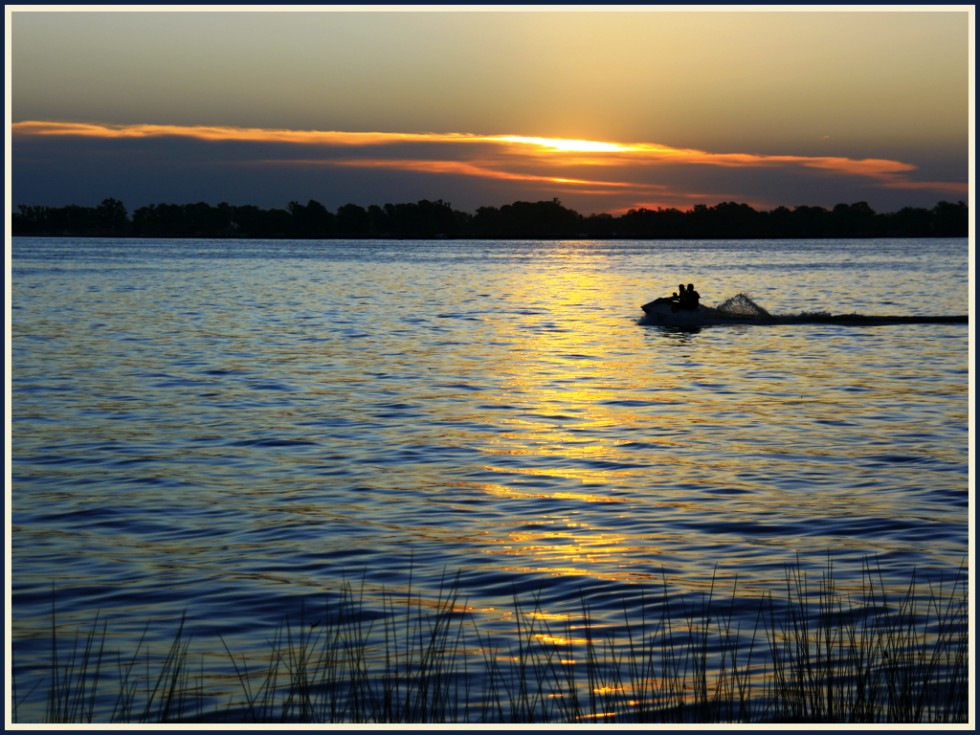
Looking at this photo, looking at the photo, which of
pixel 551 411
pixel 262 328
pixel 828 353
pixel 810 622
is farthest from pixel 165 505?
pixel 262 328

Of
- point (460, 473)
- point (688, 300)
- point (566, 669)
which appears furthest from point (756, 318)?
point (566, 669)

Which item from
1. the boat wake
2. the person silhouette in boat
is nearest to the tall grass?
the person silhouette in boat

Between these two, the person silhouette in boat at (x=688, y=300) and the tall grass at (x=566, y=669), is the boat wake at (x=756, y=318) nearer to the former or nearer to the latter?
the person silhouette in boat at (x=688, y=300)

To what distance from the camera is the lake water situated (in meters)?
12.6

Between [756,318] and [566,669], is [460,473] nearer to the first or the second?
[566,669]

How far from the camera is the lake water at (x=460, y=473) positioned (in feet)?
41.3

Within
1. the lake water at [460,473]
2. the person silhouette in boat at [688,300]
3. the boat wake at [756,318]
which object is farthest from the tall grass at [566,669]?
the boat wake at [756,318]

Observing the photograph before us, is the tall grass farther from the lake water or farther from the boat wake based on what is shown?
the boat wake

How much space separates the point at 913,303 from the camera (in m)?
65.9

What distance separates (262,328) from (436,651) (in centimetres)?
4256

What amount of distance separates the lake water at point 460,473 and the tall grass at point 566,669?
33cm

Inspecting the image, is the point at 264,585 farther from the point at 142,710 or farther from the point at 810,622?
the point at 810,622

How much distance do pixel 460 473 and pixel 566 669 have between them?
903 centimetres

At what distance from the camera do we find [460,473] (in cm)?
1881
